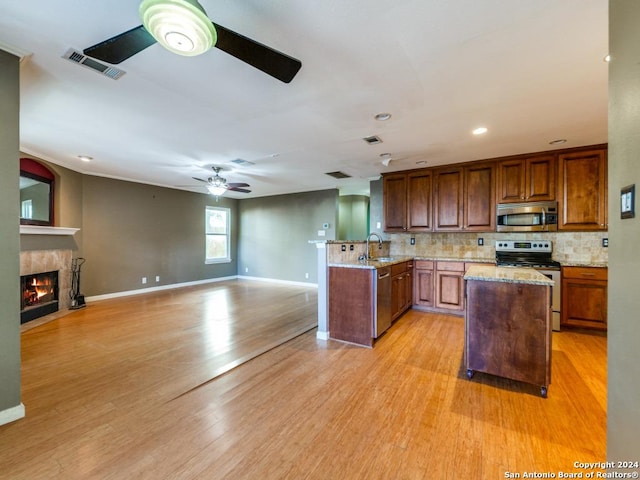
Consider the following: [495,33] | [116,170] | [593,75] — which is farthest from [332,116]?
[116,170]

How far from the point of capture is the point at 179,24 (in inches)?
45.1

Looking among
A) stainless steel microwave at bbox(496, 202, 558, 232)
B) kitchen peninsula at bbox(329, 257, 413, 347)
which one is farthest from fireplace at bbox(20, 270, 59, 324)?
stainless steel microwave at bbox(496, 202, 558, 232)

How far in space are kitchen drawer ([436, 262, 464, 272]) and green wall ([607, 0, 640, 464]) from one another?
323 cm

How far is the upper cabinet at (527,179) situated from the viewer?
12.4ft

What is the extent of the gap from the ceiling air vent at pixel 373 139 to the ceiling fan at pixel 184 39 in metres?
1.87

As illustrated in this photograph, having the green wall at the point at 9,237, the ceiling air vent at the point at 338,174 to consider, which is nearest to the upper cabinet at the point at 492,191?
the ceiling air vent at the point at 338,174

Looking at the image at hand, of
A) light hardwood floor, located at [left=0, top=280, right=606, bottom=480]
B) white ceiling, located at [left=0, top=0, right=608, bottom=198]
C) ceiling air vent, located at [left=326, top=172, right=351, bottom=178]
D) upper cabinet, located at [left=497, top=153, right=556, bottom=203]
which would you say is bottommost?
light hardwood floor, located at [left=0, top=280, right=606, bottom=480]

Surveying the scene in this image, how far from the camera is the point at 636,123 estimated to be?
36.3 inches

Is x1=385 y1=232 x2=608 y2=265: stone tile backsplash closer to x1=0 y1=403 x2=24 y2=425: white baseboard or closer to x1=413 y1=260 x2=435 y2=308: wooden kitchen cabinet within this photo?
x1=413 y1=260 x2=435 y2=308: wooden kitchen cabinet

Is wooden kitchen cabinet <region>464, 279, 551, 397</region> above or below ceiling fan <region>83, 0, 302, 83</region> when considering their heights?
below

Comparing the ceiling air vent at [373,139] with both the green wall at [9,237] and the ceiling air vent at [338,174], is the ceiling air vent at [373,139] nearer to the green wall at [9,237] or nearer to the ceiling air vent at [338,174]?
the ceiling air vent at [338,174]

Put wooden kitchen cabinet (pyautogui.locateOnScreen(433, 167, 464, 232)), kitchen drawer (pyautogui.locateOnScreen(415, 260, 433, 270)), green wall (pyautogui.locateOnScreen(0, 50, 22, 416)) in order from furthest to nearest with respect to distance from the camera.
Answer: kitchen drawer (pyautogui.locateOnScreen(415, 260, 433, 270)) → wooden kitchen cabinet (pyautogui.locateOnScreen(433, 167, 464, 232)) → green wall (pyautogui.locateOnScreen(0, 50, 22, 416))

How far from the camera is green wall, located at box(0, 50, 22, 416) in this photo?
177 cm

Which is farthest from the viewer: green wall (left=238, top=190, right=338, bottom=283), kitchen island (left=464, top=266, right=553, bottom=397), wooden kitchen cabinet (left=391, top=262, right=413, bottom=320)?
green wall (left=238, top=190, right=338, bottom=283)
